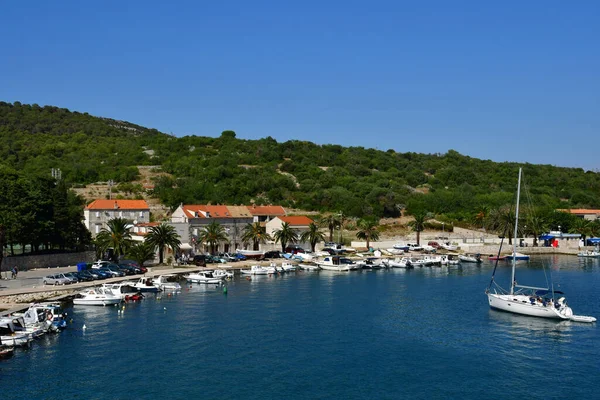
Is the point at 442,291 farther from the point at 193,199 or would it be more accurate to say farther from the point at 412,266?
the point at 193,199

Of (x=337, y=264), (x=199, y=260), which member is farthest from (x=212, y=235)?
(x=337, y=264)

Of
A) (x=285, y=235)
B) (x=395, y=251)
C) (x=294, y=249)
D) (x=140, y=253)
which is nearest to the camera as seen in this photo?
(x=140, y=253)

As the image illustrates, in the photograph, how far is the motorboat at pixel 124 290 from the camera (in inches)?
2223

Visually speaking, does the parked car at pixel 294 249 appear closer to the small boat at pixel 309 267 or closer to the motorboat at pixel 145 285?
the small boat at pixel 309 267

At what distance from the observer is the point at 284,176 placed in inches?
6156

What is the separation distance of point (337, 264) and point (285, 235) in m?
11.4

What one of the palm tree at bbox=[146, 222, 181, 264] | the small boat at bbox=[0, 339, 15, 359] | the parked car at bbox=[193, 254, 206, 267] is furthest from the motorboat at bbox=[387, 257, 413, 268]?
the small boat at bbox=[0, 339, 15, 359]

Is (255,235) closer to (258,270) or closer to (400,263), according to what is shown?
(258,270)

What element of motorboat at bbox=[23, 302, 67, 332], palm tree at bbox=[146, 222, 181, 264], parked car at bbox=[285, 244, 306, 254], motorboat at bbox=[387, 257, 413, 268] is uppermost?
palm tree at bbox=[146, 222, 181, 264]

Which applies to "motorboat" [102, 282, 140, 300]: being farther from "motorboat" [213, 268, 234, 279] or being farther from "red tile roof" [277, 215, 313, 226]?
"red tile roof" [277, 215, 313, 226]

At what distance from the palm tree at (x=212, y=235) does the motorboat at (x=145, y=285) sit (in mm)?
23007

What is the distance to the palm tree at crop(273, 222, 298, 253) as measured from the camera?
93.7 meters

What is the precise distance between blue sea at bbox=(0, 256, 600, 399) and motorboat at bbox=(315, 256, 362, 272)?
2233 cm

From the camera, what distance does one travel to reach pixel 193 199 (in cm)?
13312
